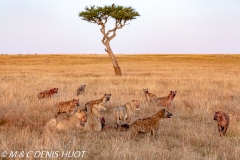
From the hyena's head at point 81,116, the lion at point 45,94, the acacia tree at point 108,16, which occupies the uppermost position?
the acacia tree at point 108,16

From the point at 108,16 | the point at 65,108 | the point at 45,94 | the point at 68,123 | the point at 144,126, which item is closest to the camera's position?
the point at 144,126

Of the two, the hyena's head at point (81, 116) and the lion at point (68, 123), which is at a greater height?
the hyena's head at point (81, 116)

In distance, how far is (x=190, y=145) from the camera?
Answer: 7125mm

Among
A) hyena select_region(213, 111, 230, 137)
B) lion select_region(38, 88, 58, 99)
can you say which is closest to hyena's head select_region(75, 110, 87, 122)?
hyena select_region(213, 111, 230, 137)

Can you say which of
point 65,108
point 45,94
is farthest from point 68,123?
point 45,94

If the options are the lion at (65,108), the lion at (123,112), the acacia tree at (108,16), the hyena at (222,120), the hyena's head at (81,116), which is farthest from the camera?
the acacia tree at (108,16)

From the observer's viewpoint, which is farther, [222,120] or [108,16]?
[108,16]

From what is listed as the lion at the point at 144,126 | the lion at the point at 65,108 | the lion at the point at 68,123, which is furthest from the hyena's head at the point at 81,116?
the lion at the point at 65,108

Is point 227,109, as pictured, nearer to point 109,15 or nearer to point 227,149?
point 227,149

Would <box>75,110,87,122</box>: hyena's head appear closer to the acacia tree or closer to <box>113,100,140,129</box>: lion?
<box>113,100,140,129</box>: lion

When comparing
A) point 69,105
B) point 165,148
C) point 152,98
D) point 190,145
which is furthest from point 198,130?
point 152,98

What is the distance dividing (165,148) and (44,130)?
10.2 ft

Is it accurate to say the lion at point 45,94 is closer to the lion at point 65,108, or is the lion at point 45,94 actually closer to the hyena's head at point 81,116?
the lion at point 65,108

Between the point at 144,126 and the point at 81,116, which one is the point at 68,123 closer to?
the point at 81,116
